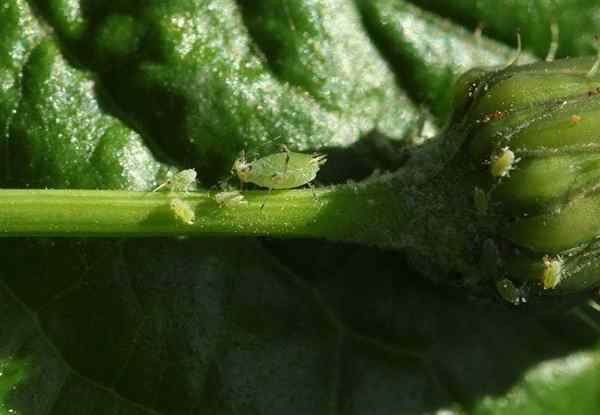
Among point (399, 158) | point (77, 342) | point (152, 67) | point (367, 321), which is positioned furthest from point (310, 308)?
point (152, 67)

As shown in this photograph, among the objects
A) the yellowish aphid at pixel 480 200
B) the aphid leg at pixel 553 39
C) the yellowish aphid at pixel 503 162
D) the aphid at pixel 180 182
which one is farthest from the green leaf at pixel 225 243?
the yellowish aphid at pixel 503 162

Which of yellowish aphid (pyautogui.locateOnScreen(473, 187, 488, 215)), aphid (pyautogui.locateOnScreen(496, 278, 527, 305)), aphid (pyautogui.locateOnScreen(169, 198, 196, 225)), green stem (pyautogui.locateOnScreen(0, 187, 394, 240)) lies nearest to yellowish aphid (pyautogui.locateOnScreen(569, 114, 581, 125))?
yellowish aphid (pyautogui.locateOnScreen(473, 187, 488, 215))

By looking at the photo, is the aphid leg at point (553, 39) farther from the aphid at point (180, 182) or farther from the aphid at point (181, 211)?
the aphid at point (181, 211)

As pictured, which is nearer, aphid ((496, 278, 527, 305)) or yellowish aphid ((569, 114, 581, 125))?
yellowish aphid ((569, 114, 581, 125))

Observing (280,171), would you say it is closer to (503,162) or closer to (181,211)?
(181,211)

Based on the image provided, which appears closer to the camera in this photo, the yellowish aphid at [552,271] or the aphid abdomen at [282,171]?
the yellowish aphid at [552,271]

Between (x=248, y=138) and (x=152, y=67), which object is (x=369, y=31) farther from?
(x=152, y=67)

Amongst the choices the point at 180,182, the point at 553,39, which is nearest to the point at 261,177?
the point at 180,182

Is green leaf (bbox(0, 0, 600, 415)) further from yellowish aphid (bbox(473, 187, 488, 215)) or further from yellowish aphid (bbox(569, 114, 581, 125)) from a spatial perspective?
yellowish aphid (bbox(569, 114, 581, 125))
